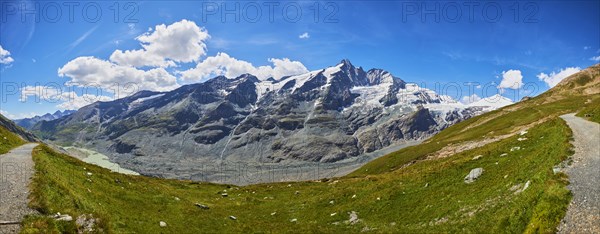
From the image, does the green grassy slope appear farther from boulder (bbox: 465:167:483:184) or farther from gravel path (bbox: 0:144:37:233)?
gravel path (bbox: 0:144:37:233)

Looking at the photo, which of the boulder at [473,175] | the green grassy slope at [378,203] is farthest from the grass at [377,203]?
the boulder at [473,175]

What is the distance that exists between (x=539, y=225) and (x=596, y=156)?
15.2 m

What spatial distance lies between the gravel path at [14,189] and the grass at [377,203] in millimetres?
699

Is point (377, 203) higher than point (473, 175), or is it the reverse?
point (473, 175)

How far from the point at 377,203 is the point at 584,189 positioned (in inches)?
685

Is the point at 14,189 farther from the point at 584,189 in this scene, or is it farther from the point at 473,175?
the point at 584,189

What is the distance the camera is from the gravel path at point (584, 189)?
19453 millimetres

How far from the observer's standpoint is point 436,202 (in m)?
30.7

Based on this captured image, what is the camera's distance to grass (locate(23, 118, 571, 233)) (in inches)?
907

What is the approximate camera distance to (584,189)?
22875 millimetres

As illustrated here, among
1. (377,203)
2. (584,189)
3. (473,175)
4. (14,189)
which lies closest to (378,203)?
(377,203)

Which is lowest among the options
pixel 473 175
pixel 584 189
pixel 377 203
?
pixel 377 203

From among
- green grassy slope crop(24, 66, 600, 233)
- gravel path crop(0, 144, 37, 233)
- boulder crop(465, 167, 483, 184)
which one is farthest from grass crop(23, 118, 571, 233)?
gravel path crop(0, 144, 37, 233)

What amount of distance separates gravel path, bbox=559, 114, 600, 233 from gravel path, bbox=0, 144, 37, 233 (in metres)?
32.3
